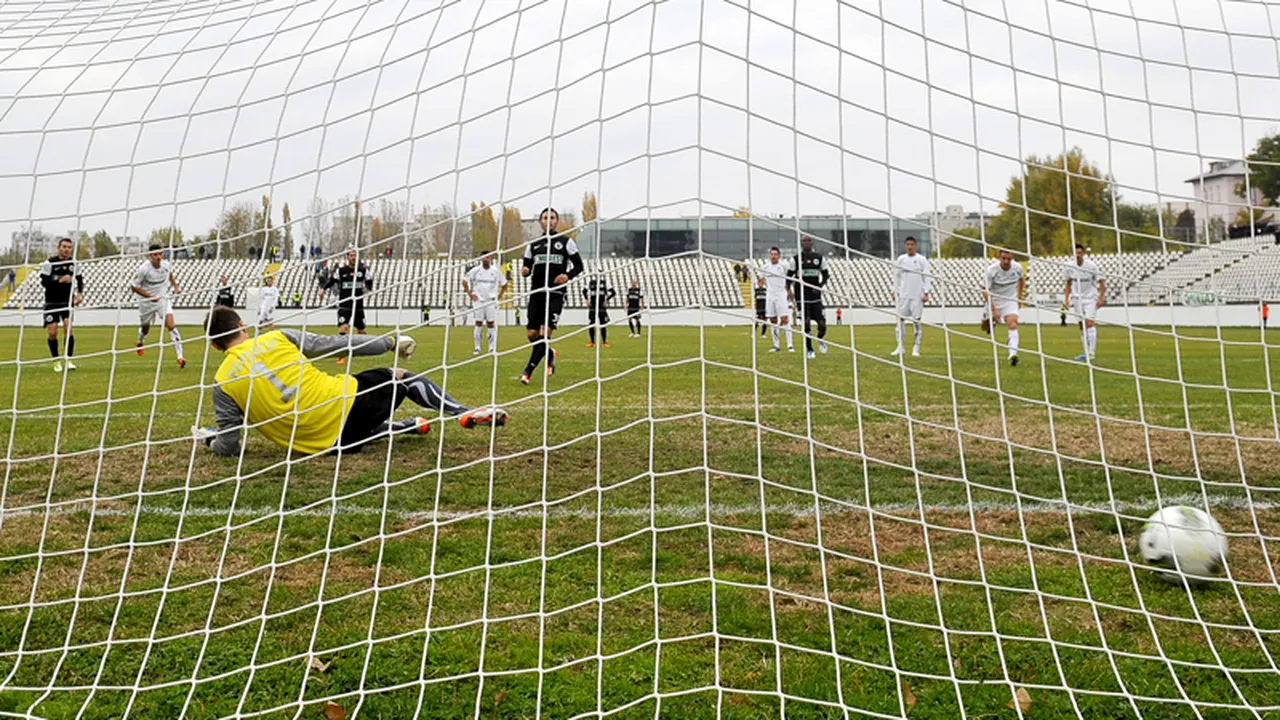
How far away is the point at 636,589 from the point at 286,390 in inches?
115

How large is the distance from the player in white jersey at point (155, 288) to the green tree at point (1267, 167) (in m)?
4.53

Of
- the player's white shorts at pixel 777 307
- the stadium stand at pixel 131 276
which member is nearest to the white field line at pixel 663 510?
the stadium stand at pixel 131 276

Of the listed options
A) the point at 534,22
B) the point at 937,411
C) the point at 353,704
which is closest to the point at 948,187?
the point at 534,22

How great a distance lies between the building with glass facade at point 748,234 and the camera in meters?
3.64

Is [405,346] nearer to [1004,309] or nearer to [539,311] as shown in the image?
[539,311]

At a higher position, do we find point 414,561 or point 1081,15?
point 1081,15

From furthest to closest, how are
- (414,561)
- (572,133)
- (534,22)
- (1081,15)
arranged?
(1081,15) → (534,22) → (572,133) → (414,561)

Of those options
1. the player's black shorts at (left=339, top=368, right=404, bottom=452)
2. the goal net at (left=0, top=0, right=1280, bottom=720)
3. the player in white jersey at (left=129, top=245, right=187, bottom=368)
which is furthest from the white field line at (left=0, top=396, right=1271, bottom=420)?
the player's black shorts at (left=339, top=368, right=404, bottom=452)

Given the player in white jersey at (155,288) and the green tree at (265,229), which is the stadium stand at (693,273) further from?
the green tree at (265,229)

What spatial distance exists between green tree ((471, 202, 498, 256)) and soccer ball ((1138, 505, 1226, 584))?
9.10ft

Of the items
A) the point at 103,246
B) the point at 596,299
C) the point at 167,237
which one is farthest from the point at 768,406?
the point at 103,246

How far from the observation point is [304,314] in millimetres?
3984

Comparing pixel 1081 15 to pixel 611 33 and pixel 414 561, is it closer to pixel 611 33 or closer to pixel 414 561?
pixel 611 33

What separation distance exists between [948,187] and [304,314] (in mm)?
2632
